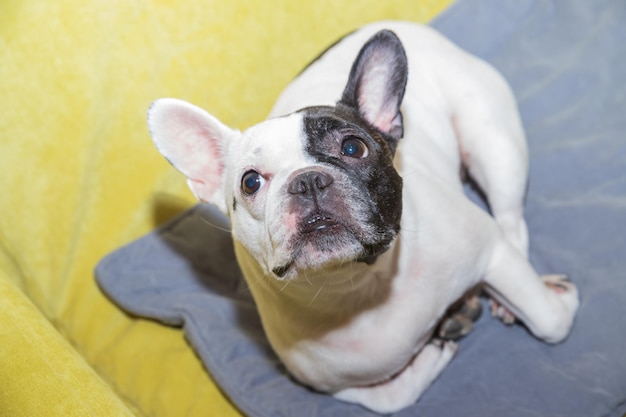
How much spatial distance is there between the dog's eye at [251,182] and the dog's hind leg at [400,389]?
1019 mm

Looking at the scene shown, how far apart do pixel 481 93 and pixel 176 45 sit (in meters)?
1.53

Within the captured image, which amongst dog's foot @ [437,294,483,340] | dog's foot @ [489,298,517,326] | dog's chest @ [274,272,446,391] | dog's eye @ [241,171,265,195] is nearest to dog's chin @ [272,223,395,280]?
dog's eye @ [241,171,265,195]

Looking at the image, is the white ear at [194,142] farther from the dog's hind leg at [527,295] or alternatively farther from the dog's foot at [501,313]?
the dog's foot at [501,313]

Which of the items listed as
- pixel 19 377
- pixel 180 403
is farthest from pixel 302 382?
pixel 19 377

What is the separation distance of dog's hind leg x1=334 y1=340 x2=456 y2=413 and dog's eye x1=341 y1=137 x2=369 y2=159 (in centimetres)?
105

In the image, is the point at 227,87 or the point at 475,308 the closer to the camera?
the point at 475,308

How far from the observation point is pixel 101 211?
3.70 m

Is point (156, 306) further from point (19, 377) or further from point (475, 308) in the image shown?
point (475, 308)

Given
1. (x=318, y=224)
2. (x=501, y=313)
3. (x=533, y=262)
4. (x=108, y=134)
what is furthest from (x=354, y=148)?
(x=108, y=134)

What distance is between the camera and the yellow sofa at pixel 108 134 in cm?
344

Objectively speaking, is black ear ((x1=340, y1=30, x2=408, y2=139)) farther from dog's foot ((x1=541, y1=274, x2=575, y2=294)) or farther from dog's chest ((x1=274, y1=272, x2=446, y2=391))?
dog's foot ((x1=541, y1=274, x2=575, y2=294))

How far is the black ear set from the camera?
2.48 meters

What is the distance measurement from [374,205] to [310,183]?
0.22 metres

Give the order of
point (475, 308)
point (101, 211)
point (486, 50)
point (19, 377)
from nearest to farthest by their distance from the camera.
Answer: point (19, 377), point (475, 308), point (101, 211), point (486, 50)
